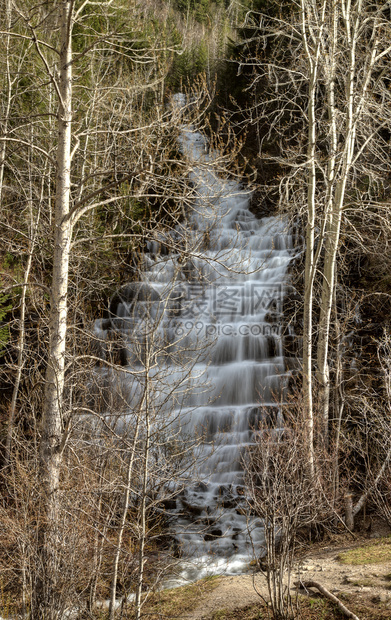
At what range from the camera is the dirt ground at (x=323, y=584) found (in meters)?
5.39

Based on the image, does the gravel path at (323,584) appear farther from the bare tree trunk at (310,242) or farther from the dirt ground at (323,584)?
the bare tree trunk at (310,242)

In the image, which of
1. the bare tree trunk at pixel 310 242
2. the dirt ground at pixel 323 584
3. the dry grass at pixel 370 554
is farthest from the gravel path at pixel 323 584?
the bare tree trunk at pixel 310 242

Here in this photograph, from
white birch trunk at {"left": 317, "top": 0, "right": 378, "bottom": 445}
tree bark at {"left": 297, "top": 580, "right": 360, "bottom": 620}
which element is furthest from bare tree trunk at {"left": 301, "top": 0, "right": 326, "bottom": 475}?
tree bark at {"left": 297, "top": 580, "right": 360, "bottom": 620}

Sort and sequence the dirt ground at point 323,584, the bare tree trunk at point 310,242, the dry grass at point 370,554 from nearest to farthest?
the dirt ground at point 323,584, the dry grass at point 370,554, the bare tree trunk at point 310,242

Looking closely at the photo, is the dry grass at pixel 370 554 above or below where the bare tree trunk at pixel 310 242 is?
below

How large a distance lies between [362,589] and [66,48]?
6.62m

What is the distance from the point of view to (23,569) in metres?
4.73

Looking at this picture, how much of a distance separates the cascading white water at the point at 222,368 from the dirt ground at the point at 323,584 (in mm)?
841

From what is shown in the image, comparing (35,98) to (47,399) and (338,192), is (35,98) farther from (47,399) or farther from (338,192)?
(47,399)

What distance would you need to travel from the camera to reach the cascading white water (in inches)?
326

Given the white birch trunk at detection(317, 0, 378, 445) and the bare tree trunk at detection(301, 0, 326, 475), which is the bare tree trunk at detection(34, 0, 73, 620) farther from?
the white birch trunk at detection(317, 0, 378, 445)

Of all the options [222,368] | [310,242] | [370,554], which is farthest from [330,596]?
[222,368]

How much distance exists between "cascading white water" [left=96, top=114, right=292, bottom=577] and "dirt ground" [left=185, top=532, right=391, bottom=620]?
33.1 inches

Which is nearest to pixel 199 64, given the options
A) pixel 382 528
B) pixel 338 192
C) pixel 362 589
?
pixel 338 192
